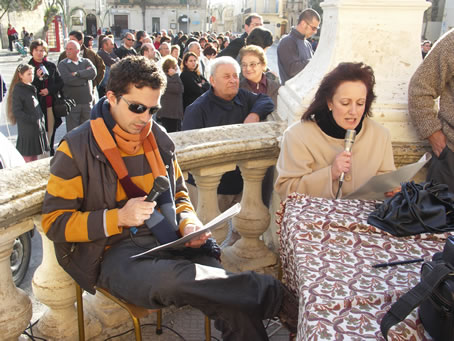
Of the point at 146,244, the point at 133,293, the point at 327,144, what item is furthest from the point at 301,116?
the point at 133,293

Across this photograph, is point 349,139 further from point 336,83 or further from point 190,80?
point 190,80

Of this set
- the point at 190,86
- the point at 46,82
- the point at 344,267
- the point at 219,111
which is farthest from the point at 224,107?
the point at 46,82

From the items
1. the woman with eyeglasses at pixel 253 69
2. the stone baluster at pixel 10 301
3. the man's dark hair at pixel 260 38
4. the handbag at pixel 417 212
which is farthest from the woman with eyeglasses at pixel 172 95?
the handbag at pixel 417 212

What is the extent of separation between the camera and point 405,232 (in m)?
1.88

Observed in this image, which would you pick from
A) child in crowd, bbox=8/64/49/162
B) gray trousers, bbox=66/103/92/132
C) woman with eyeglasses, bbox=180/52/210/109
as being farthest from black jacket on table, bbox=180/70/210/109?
child in crowd, bbox=8/64/49/162

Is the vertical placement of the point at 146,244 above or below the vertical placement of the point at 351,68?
below

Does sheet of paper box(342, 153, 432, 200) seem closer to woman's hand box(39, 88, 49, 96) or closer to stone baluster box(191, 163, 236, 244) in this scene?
stone baluster box(191, 163, 236, 244)

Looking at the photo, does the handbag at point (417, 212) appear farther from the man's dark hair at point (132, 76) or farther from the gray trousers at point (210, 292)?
the man's dark hair at point (132, 76)

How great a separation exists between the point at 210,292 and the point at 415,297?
791 millimetres

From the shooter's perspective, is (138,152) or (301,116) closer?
(138,152)

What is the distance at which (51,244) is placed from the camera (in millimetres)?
2156

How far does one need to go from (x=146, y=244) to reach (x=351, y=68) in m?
1.26

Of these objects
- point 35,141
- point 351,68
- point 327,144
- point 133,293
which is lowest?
point 35,141

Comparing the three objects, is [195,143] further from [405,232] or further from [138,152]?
[405,232]
